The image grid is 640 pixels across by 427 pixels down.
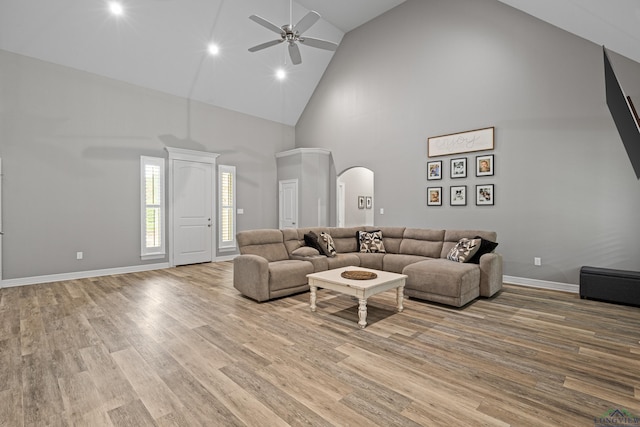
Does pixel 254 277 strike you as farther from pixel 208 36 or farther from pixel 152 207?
pixel 208 36

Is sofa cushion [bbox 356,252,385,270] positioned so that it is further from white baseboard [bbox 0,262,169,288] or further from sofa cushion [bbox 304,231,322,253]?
white baseboard [bbox 0,262,169,288]

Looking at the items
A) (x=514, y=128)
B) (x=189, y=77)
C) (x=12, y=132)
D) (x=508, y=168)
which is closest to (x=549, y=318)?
(x=508, y=168)

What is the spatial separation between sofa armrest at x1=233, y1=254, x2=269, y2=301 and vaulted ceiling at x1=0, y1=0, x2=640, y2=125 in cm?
438

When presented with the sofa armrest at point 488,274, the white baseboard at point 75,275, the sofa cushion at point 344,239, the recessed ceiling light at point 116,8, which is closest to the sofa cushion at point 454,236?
the sofa armrest at point 488,274

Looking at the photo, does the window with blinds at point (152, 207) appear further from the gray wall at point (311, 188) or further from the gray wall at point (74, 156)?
the gray wall at point (311, 188)

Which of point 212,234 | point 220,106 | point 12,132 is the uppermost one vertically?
point 220,106

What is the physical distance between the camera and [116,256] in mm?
5859

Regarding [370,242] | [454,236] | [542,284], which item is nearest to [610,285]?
[542,284]

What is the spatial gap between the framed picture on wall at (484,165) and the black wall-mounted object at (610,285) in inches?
77.6

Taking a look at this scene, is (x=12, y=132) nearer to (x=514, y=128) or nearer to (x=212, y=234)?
(x=212, y=234)

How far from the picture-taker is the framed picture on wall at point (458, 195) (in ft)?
18.5

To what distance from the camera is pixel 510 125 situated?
512cm

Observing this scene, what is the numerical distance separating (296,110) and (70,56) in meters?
4.85

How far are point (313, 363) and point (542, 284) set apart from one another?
422cm
